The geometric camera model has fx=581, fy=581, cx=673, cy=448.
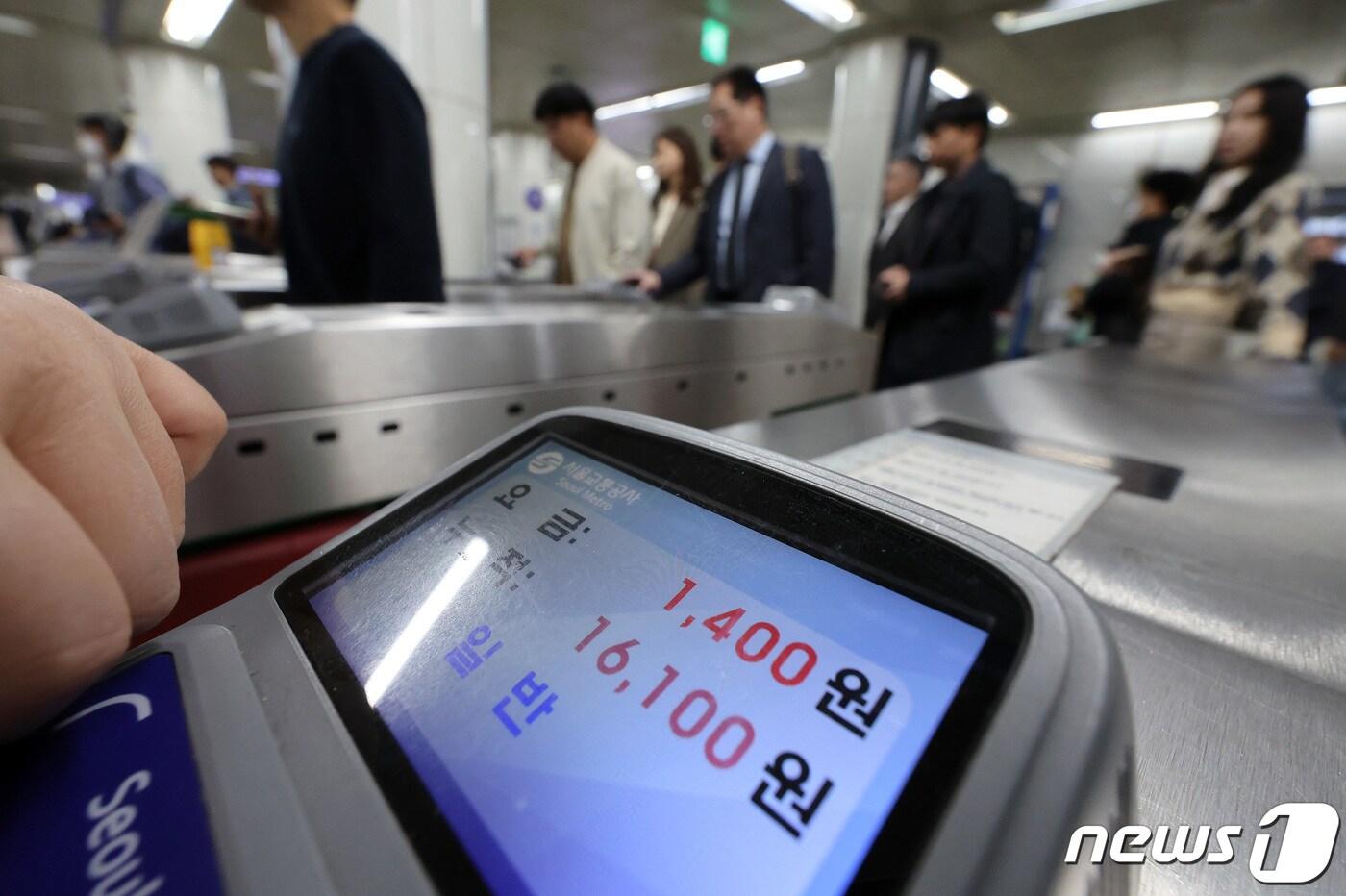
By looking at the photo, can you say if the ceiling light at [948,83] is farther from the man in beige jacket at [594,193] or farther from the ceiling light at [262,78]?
the ceiling light at [262,78]

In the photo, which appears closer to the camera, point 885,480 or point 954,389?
point 885,480

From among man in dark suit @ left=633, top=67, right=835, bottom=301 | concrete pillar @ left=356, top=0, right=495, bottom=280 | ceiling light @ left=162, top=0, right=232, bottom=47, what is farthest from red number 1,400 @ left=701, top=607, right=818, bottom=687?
ceiling light @ left=162, top=0, right=232, bottom=47

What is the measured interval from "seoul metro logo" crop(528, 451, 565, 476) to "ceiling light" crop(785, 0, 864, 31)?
3782 millimetres

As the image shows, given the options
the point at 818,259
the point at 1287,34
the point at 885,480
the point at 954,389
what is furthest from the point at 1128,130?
the point at 885,480

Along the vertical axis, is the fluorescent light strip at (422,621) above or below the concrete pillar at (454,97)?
below

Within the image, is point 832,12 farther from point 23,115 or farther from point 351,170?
point 23,115

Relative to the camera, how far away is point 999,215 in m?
1.27

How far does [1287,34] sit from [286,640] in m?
5.08

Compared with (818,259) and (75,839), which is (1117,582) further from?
(818,259)

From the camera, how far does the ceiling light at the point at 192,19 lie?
11.8 ft

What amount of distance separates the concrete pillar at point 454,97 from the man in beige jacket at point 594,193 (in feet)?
0.89

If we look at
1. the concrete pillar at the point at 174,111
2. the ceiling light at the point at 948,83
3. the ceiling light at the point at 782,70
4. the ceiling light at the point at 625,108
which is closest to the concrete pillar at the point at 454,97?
the ceiling light at the point at 782,70

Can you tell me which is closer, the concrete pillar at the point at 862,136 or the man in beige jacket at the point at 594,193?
the man in beige jacket at the point at 594,193

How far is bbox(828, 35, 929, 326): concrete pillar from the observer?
347 cm
